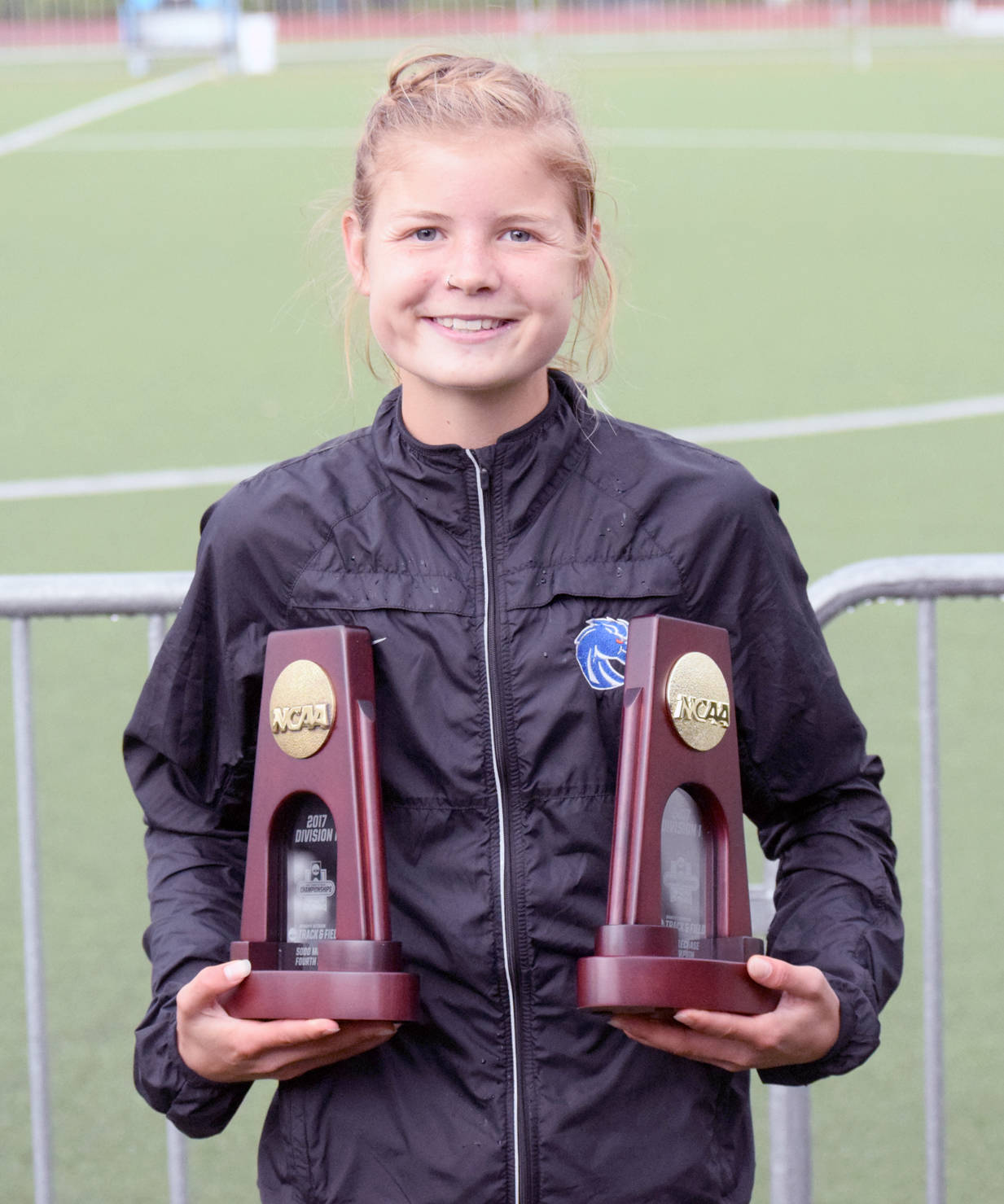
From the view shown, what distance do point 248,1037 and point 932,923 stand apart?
4.09 feet

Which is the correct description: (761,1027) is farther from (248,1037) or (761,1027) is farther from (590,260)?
(590,260)

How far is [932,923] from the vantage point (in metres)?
2.66

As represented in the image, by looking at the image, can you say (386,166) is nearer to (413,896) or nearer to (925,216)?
(413,896)

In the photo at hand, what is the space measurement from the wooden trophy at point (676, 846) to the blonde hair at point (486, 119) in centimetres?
48

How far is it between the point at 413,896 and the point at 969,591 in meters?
1.05

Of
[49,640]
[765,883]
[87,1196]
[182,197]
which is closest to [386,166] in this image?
[765,883]

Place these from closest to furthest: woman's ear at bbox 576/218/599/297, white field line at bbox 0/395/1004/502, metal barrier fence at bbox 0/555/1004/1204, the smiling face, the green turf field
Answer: the smiling face → woman's ear at bbox 576/218/599/297 → metal barrier fence at bbox 0/555/1004/1204 → the green turf field → white field line at bbox 0/395/1004/502

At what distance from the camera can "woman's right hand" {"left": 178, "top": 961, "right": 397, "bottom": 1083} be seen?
172 centimetres

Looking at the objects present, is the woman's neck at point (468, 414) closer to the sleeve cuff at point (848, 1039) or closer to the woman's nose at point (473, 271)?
the woman's nose at point (473, 271)

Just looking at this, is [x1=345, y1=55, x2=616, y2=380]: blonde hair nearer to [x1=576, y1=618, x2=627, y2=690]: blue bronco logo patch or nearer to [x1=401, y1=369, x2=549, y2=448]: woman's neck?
[x1=401, y1=369, x2=549, y2=448]: woman's neck

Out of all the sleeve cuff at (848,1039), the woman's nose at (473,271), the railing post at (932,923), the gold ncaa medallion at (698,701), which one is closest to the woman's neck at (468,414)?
the woman's nose at (473,271)

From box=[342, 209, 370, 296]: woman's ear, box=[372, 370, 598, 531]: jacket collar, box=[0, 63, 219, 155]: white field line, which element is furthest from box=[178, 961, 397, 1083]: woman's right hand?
box=[0, 63, 219, 155]: white field line

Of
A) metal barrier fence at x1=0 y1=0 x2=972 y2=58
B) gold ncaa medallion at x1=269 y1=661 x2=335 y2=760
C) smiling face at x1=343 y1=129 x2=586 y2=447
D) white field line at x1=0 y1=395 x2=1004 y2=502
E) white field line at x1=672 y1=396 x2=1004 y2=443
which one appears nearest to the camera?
gold ncaa medallion at x1=269 y1=661 x2=335 y2=760

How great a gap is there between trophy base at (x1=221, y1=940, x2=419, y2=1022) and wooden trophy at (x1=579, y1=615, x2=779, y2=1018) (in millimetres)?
169
